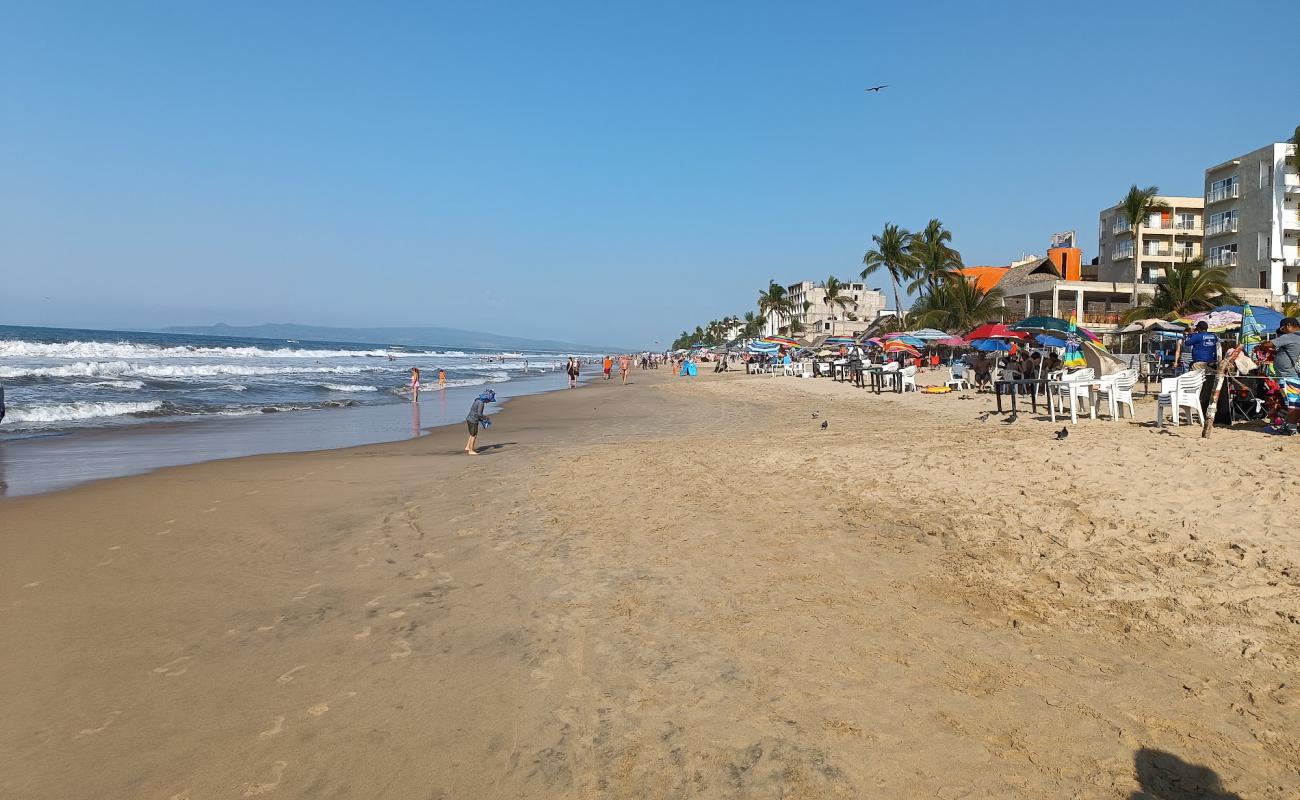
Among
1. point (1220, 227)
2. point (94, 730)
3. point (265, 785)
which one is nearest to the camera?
point (265, 785)

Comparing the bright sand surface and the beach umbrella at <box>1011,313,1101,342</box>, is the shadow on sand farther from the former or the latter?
the beach umbrella at <box>1011,313,1101,342</box>

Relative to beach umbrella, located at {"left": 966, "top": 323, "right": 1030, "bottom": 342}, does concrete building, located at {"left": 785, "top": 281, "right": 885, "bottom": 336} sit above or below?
above

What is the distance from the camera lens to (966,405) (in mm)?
16641

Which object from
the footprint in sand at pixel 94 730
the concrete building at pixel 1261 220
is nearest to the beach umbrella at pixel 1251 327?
the footprint in sand at pixel 94 730

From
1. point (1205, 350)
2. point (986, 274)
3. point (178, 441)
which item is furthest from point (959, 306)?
point (178, 441)

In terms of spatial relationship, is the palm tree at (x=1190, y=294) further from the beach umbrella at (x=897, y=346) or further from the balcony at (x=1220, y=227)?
the beach umbrella at (x=897, y=346)

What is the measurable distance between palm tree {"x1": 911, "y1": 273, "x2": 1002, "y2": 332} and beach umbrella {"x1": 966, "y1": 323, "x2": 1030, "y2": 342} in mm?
24388

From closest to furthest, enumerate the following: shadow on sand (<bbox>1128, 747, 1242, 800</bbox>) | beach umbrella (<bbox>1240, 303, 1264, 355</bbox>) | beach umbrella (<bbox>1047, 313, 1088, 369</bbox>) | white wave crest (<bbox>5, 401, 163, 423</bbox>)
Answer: shadow on sand (<bbox>1128, 747, 1242, 800</bbox>)
beach umbrella (<bbox>1240, 303, 1264, 355</bbox>)
beach umbrella (<bbox>1047, 313, 1088, 369</bbox>)
white wave crest (<bbox>5, 401, 163, 423</bbox>)

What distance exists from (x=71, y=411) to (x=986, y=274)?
210ft

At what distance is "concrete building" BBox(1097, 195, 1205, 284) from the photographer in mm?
50844

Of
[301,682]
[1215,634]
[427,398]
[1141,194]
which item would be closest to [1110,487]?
[1215,634]

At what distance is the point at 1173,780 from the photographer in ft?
9.17

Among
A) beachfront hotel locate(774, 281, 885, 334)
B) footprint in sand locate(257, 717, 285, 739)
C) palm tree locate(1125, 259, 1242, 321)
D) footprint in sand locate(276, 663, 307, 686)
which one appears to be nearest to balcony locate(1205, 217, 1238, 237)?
palm tree locate(1125, 259, 1242, 321)

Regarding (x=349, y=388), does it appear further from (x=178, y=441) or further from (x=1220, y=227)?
(x=1220, y=227)
